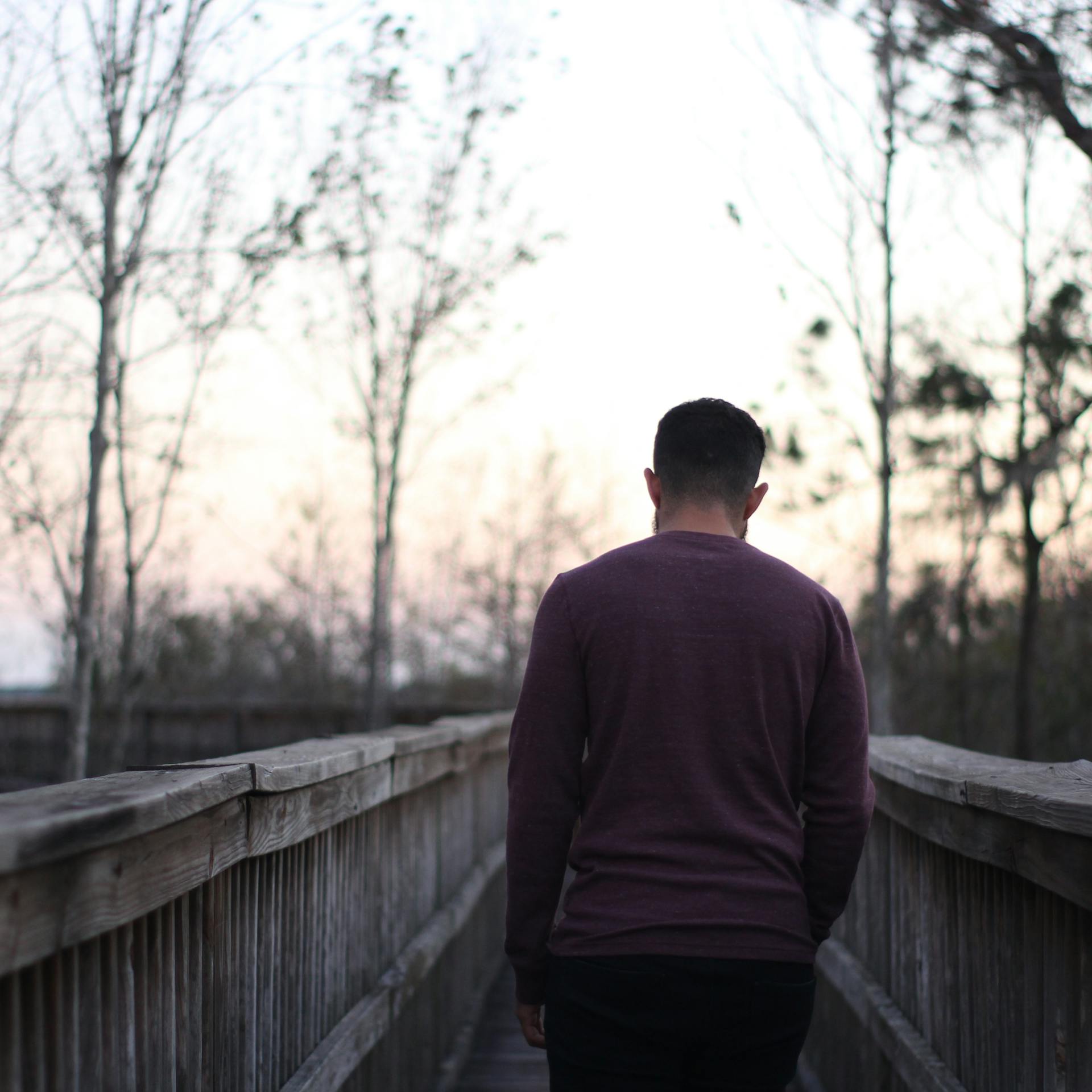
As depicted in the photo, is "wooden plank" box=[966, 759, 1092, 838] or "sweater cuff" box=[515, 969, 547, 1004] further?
"sweater cuff" box=[515, 969, 547, 1004]

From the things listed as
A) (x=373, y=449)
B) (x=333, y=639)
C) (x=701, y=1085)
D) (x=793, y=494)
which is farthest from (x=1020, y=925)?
(x=333, y=639)

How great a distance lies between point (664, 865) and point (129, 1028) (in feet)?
2.79

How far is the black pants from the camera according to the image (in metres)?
2.03

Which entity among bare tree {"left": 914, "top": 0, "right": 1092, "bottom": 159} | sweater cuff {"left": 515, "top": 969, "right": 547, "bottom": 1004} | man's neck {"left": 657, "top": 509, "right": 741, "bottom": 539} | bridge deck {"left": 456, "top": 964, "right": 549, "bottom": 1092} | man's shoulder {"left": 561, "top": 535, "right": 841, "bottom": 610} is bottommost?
bridge deck {"left": 456, "top": 964, "right": 549, "bottom": 1092}

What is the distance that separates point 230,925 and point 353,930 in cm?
128

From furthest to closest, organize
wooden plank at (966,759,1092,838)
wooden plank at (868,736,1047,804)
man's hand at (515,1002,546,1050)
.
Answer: wooden plank at (868,736,1047,804), man's hand at (515,1002,546,1050), wooden plank at (966,759,1092,838)

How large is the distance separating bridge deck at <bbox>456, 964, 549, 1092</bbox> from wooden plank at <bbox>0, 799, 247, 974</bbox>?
300cm

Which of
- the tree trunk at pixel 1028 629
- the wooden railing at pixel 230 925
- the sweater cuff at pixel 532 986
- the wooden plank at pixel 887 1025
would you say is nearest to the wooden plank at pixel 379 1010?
the wooden railing at pixel 230 925

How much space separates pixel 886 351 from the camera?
11156 millimetres

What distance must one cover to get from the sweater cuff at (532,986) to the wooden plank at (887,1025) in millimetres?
1180

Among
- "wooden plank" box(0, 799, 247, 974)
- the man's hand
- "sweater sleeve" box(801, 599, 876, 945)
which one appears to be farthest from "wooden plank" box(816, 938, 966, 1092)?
"wooden plank" box(0, 799, 247, 974)

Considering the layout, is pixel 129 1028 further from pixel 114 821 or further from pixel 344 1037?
pixel 344 1037

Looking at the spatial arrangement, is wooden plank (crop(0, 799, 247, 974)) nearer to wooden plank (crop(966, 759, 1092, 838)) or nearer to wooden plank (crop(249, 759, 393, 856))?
wooden plank (crop(249, 759, 393, 856))

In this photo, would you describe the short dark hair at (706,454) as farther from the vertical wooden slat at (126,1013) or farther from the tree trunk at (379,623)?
the tree trunk at (379,623)
